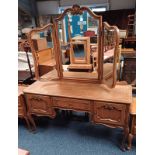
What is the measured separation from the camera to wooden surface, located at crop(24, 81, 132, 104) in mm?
1501

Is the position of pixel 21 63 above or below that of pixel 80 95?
above

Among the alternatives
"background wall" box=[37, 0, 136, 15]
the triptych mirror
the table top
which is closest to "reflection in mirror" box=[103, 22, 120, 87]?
the triptych mirror

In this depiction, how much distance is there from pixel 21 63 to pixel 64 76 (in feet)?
6.19

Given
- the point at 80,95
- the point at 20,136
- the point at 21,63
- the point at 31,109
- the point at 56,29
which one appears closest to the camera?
the point at 80,95

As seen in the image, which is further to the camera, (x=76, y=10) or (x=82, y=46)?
(x=82, y=46)

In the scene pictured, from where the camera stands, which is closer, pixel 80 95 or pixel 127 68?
pixel 80 95

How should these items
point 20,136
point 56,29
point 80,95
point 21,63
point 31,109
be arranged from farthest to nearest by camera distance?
point 21,63 < point 20,136 < point 31,109 < point 56,29 < point 80,95

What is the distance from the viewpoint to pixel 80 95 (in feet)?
5.16

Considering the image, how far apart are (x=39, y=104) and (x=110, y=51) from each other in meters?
1.01

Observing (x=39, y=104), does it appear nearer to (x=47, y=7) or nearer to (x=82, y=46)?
(x=82, y=46)

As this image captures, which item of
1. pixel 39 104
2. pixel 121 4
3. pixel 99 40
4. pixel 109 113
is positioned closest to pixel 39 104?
pixel 39 104

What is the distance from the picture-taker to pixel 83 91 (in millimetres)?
1646
